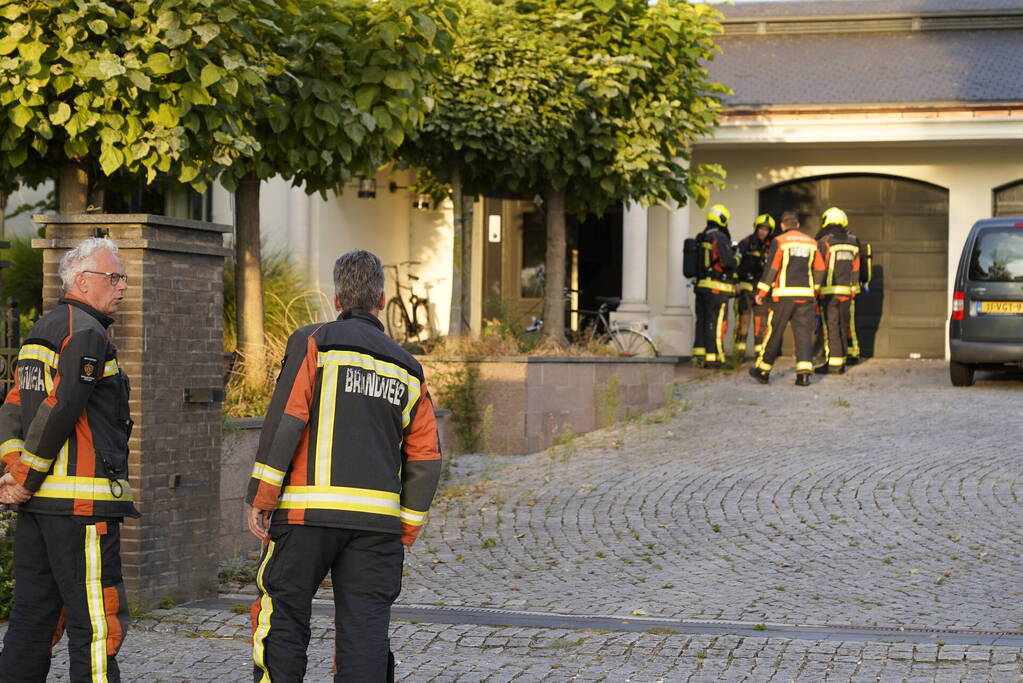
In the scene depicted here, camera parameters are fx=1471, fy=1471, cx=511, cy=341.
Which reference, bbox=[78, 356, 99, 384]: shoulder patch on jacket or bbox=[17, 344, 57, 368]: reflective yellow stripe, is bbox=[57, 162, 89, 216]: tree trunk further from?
bbox=[78, 356, 99, 384]: shoulder patch on jacket

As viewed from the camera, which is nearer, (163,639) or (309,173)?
(163,639)

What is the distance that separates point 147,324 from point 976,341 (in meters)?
10.3

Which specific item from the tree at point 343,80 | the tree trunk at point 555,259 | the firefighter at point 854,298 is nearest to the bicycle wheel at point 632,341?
the tree trunk at point 555,259

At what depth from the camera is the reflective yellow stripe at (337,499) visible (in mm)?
4664

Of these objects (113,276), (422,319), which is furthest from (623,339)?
(113,276)

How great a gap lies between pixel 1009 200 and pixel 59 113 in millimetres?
15246

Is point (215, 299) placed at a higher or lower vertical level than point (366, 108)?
lower

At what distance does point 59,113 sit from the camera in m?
8.49

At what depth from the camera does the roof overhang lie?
18.8m

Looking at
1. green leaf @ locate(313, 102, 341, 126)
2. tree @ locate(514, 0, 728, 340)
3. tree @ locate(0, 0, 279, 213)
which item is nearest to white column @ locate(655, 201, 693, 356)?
tree @ locate(514, 0, 728, 340)

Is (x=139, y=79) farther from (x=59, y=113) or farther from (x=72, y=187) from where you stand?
(x=72, y=187)

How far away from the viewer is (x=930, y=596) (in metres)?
7.70

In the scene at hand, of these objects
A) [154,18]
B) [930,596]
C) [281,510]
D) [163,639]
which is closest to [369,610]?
[281,510]

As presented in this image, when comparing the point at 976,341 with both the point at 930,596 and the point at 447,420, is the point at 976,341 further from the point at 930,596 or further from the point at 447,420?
the point at 930,596
